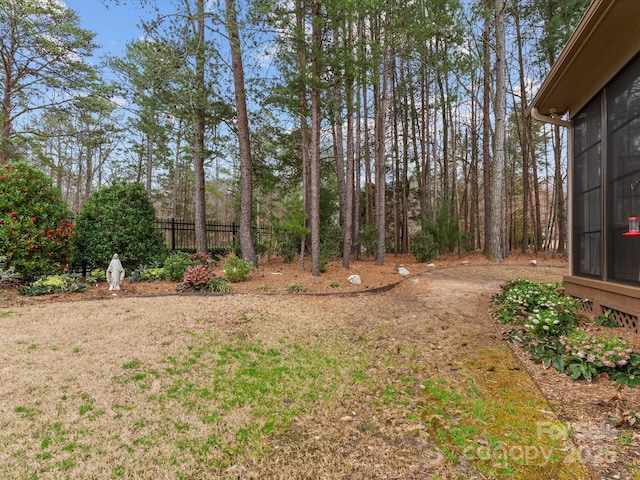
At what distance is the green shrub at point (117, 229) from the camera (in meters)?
6.18

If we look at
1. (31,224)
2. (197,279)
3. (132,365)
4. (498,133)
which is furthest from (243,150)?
(498,133)

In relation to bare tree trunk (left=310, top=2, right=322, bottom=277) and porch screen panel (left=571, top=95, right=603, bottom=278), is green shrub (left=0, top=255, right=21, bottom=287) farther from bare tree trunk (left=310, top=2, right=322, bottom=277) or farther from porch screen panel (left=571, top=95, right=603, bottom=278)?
porch screen panel (left=571, top=95, right=603, bottom=278)

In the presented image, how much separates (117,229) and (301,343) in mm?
5201

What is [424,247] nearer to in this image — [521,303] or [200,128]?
[521,303]

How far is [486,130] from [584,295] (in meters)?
8.77

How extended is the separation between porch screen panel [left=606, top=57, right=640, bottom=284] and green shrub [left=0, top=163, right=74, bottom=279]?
8.11m

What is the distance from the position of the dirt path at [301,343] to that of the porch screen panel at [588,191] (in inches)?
54.4

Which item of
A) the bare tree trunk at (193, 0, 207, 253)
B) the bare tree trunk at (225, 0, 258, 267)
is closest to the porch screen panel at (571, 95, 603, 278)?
the bare tree trunk at (225, 0, 258, 267)

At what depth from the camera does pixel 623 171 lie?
3117mm

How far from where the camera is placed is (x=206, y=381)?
235 centimetres

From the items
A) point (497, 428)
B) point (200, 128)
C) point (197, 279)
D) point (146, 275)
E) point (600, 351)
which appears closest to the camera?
point (497, 428)

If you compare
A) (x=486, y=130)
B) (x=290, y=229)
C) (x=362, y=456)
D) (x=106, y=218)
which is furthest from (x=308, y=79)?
(x=486, y=130)

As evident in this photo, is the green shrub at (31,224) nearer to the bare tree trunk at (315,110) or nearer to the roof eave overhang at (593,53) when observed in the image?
the bare tree trunk at (315,110)

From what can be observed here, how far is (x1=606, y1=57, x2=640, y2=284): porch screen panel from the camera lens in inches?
116
